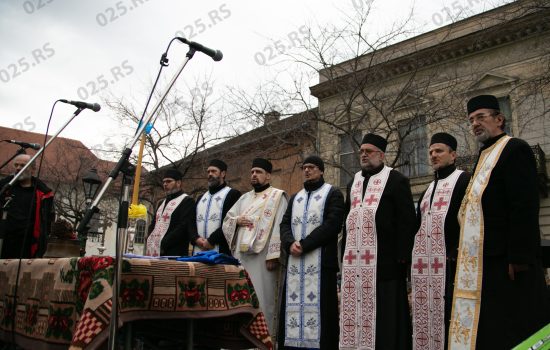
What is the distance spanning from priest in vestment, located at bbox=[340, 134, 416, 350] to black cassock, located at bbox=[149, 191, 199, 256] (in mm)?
2660

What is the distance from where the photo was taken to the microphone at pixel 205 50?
3.67 m

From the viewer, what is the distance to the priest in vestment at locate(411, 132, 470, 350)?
4.41 meters

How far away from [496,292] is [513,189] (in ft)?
2.63

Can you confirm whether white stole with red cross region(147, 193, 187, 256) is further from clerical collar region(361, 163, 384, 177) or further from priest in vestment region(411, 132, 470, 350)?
priest in vestment region(411, 132, 470, 350)

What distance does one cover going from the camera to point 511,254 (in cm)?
325

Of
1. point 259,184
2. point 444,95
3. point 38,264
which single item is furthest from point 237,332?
point 444,95

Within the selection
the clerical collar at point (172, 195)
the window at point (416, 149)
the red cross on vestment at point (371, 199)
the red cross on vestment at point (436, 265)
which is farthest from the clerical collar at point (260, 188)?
the window at point (416, 149)

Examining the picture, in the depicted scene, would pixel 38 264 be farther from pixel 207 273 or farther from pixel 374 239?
pixel 374 239

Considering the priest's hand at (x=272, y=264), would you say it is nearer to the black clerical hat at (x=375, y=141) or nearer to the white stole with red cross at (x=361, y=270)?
the white stole with red cross at (x=361, y=270)

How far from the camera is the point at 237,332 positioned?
342cm

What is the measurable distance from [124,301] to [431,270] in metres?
3.18

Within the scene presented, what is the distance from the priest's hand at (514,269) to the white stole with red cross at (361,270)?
1.55m

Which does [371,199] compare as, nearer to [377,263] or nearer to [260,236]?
[377,263]

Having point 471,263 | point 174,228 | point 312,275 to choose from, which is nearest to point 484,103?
point 471,263
